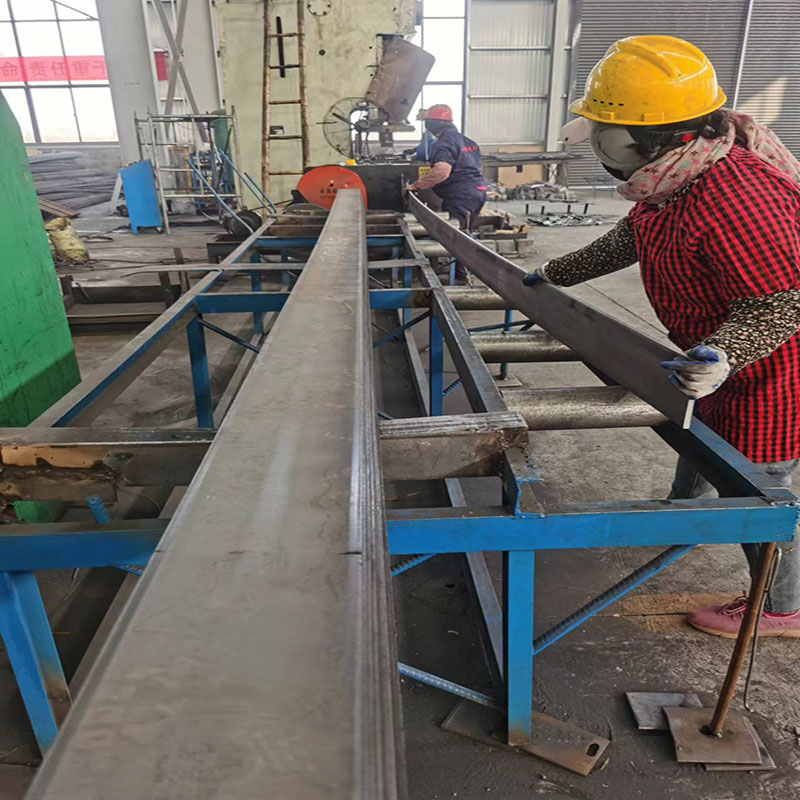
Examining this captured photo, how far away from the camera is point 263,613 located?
0.59 m

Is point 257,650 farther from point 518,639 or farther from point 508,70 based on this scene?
point 508,70

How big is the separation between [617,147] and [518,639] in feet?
3.76

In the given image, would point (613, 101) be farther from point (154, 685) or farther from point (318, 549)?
point (154, 685)

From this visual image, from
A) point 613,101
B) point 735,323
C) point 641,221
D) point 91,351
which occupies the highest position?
point 613,101

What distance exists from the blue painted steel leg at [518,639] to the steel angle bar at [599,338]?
43 centimetres

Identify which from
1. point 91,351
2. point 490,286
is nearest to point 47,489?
point 490,286

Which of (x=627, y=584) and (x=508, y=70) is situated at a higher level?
(x=508, y=70)

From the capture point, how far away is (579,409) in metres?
1.49

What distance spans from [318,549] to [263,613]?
119mm

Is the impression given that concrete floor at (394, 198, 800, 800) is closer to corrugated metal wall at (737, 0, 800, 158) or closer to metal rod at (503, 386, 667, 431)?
metal rod at (503, 386, 667, 431)

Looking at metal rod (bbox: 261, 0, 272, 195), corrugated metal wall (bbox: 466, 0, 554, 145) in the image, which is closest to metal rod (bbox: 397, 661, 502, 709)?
metal rod (bbox: 261, 0, 272, 195)

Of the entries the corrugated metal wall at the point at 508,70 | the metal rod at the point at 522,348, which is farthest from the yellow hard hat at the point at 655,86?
the corrugated metal wall at the point at 508,70

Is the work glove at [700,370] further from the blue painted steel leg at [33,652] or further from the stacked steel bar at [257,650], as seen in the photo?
the blue painted steel leg at [33,652]

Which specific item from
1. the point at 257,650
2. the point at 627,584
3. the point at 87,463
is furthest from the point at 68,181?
the point at 257,650
